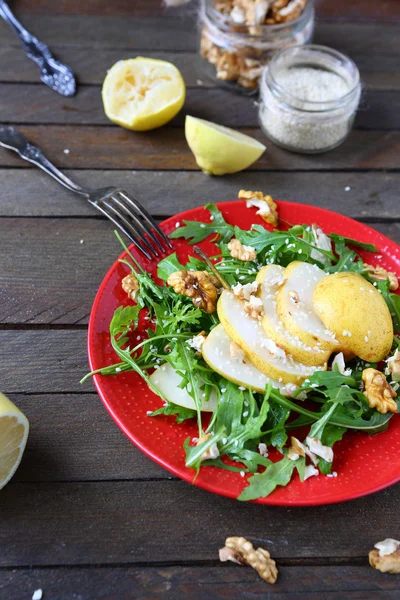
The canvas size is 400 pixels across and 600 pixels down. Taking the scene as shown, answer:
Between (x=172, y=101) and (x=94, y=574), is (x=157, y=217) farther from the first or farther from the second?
(x=94, y=574)

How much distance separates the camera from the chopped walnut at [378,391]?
1.48m

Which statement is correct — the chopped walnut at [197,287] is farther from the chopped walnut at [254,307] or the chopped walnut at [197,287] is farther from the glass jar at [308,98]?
the glass jar at [308,98]

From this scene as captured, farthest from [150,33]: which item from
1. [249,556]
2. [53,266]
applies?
[249,556]

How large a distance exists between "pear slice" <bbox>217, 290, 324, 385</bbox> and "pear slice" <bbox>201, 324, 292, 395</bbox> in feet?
0.05

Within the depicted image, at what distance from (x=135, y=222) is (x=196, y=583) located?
3.45 ft

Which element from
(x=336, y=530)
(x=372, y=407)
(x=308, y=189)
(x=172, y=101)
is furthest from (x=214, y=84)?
(x=336, y=530)

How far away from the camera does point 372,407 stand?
4.93 ft

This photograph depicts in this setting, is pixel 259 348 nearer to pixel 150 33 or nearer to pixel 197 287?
pixel 197 287

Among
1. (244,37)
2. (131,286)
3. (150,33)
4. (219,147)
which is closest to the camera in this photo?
(131,286)

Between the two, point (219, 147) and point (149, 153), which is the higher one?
point (219, 147)

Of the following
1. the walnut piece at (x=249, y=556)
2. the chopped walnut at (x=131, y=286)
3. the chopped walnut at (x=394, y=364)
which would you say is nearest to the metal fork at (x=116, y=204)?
the chopped walnut at (x=131, y=286)

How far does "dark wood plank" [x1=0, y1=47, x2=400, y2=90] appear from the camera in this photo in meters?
2.55

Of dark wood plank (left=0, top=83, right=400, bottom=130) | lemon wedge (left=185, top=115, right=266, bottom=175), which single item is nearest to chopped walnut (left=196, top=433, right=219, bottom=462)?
lemon wedge (left=185, top=115, right=266, bottom=175)

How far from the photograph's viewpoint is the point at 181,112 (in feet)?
8.10
